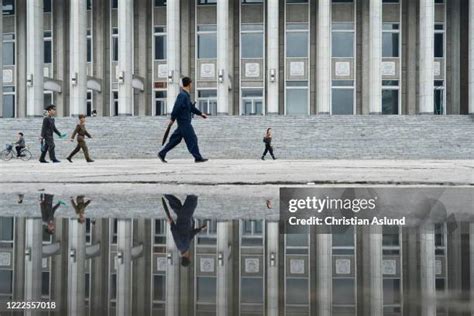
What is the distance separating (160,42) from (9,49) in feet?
45.9

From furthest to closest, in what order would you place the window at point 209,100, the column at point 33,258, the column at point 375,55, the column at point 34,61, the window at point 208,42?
the window at point 209,100
the window at point 208,42
the column at point 34,61
the column at point 375,55
the column at point 33,258

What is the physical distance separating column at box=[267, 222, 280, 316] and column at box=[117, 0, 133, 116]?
4055 centimetres

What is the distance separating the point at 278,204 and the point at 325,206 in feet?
1.45

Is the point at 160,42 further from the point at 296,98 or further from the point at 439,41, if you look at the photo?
the point at 439,41

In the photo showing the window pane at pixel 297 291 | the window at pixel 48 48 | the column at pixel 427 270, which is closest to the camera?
the column at pixel 427 270

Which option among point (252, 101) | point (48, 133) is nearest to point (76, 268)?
point (48, 133)

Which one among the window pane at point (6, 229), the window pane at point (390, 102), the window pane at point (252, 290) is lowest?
the window pane at point (252, 290)

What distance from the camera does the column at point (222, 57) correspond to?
42188mm

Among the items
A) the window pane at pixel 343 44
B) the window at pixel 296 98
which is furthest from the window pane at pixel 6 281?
the window pane at pixel 343 44

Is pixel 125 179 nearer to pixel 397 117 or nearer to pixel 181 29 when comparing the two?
pixel 397 117

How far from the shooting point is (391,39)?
4575 cm

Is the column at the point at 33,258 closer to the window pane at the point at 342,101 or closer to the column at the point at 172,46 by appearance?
the column at the point at 172,46

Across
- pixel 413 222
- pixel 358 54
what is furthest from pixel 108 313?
pixel 358 54

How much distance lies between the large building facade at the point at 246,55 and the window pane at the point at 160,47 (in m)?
0.08
